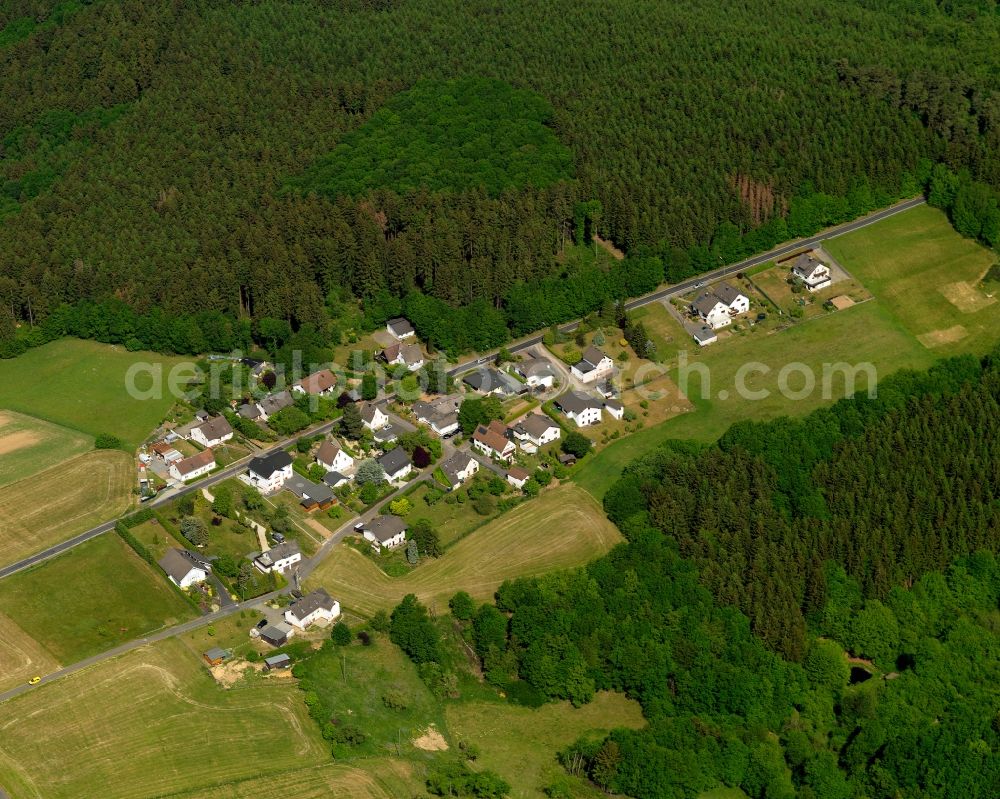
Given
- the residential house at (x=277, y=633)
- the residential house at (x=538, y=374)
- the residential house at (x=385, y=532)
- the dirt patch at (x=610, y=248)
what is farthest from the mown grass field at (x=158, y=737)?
the dirt patch at (x=610, y=248)

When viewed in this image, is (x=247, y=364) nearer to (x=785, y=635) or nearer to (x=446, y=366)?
(x=446, y=366)

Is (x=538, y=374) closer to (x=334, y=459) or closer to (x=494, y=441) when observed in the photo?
(x=494, y=441)

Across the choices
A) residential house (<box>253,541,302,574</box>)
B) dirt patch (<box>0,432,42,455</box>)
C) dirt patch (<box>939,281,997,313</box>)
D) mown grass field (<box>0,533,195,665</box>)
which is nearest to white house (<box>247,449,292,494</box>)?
residential house (<box>253,541,302,574</box>)

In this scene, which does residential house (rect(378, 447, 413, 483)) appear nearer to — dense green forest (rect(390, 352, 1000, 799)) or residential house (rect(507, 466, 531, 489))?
residential house (rect(507, 466, 531, 489))

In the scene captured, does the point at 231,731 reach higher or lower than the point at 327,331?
lower

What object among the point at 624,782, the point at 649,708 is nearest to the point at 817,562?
the point at 649,708

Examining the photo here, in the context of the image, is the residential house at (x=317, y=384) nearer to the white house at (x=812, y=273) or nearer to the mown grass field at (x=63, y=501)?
the mown grass field at (x=63, y=501)

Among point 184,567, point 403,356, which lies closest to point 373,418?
point 403,356
